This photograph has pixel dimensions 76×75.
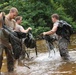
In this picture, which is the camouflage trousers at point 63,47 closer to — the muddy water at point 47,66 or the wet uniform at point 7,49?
the muddy water at point 47,66

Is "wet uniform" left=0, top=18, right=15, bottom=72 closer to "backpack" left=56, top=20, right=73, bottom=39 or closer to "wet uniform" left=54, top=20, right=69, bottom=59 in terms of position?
"backpack" left=56, top=20, right=73, bottom=39

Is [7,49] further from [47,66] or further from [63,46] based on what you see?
[63,46]

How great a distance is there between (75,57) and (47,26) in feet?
49.0

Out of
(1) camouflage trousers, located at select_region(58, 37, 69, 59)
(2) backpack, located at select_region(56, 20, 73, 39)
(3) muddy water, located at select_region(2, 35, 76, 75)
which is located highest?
(2) backpack, located at select_region(56, 20, 73, 39)

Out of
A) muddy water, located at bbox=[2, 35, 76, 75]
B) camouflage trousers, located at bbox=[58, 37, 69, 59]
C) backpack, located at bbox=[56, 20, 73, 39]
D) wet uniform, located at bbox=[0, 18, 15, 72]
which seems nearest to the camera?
wet uniform, located at bbox=[0, 18, 15, 72]

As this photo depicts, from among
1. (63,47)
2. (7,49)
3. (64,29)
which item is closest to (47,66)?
(63,47)

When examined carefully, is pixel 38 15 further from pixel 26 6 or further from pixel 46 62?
pixel 46 62

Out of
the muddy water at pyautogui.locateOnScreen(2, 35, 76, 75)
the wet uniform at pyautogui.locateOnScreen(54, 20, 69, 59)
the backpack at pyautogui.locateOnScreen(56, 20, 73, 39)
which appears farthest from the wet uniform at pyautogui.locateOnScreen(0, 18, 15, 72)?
the wet uniform at pyautogui.locateOnScreen(54, 20, 69, 59)

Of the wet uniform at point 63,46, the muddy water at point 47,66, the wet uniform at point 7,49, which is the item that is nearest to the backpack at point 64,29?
the wet uniform at point 63,46

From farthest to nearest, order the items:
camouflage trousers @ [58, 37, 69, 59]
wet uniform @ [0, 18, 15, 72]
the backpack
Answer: camouflage trousers @ [58, 37, 69, 59]
the backpack
wet uniform @ [0, 18, 15, 72]

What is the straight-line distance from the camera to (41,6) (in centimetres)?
2652

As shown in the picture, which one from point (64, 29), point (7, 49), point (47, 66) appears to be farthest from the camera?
point (64, 29)

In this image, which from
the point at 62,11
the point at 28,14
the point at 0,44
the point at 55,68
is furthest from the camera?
the point at 62,11

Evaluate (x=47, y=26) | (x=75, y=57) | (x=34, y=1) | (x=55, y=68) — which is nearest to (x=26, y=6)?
(x=34, y=1)
